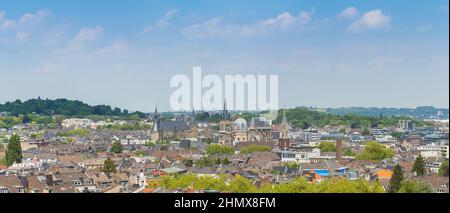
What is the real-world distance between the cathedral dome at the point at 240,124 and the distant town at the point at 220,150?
3 cm

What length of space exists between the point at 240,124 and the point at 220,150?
12.9 ft

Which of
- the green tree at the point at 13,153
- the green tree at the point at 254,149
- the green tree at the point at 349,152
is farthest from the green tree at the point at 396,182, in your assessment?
the green tree at the point at 254,149

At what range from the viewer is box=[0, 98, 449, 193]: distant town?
33.5ft

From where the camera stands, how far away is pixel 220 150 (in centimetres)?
2003

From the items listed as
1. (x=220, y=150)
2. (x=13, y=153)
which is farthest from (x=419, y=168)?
(x=13, y=153)

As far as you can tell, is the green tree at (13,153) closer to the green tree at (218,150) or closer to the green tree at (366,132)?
the green tree at (218,150)

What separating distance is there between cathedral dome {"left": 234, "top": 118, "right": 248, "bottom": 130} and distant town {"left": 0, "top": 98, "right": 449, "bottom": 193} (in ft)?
0.11

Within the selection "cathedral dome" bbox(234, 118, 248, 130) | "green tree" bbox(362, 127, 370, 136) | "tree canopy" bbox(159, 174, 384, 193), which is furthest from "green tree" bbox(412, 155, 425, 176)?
"green tree" bbox(362, 127, 370, 136)

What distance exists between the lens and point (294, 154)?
18.7 metres

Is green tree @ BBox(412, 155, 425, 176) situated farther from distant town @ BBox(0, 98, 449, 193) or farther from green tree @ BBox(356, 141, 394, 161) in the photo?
green tree @ BBox(356, 141, 394, 161)

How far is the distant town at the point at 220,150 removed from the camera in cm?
1022
